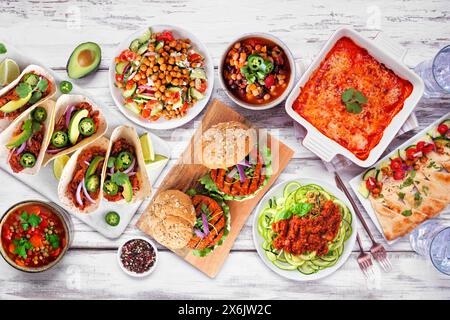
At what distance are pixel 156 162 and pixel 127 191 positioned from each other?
28 centimetres

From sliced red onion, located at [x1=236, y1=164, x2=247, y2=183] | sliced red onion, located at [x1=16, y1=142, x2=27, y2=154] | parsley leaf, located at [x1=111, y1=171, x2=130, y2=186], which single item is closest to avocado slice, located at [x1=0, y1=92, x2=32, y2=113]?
sliced red onion, located at [x1=16, y1=142, x2=27, y2=154]

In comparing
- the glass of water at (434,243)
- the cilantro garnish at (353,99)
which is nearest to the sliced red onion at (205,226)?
the cilantro garnish at (353,99)

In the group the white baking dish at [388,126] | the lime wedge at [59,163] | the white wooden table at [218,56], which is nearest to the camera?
the white baking dish at [388,126]

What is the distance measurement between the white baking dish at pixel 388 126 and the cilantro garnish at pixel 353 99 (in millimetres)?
209

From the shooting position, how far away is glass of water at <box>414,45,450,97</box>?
10.8ft

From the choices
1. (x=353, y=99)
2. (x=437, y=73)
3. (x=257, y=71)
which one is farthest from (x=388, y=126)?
(x=257, y=71)

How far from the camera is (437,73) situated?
3334 millimetres

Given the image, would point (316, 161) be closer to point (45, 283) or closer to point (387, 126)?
point (387, 126)

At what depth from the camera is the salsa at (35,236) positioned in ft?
11.0

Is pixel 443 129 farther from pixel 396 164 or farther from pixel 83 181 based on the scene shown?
pixel 83 181

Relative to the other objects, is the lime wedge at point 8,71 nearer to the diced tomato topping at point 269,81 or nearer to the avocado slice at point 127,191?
the avocado slice at point 127,191

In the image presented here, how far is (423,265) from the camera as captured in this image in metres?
3.48

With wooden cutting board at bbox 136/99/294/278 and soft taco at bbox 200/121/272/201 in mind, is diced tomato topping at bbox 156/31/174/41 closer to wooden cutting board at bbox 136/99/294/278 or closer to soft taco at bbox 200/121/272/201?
wooden cutting board at bbox 136/99/294/278

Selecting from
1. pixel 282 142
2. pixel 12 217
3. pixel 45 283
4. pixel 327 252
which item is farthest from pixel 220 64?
pixel 45 283
